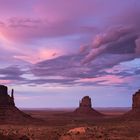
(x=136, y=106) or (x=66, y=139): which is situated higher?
(x=136, y=106)

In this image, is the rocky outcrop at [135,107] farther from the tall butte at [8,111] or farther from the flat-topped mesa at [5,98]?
the flat-topped mesa at [5,98]

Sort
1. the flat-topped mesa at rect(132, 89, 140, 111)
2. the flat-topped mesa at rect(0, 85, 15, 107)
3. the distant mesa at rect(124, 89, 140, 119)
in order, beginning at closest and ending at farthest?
the flat-topped mesa at rect(0, 85, 15, 107), the distant mesa at rect(124, 89, 140, 119), the flat-topped mesa at rect(132, 89, 140, 111)

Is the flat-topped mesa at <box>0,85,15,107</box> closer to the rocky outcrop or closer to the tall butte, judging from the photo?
the tall butte

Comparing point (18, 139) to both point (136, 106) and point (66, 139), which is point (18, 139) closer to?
point (66, 139)

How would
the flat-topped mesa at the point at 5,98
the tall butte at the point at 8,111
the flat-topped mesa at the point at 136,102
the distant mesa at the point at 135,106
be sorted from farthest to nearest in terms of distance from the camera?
the flat-topped mesa at the point at 136,102, the distant mesa at the point at 135,106, the flat-topped mesa at the point at 5,98, the tall butte at the point at 8,111

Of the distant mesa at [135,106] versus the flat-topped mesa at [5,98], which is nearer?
the flat-topped mesa at [5,98]

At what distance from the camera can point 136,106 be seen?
15450 centimetres

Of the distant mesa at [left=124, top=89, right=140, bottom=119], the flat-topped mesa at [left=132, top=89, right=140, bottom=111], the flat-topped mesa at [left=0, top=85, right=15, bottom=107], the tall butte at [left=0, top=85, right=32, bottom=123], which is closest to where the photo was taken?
the tall butte at [left=0, top=85, right=32, bottom=123]

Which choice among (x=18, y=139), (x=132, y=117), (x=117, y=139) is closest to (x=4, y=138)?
(x=18, y=139)

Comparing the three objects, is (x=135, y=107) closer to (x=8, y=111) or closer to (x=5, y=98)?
(x=8, y=111)

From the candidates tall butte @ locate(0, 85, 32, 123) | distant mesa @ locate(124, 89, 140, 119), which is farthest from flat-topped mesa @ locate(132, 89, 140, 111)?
tall butte @ locate(0, 85, 32, 123)

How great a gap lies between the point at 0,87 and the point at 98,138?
8287 centimetres

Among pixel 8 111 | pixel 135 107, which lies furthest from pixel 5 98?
pixel 135 107

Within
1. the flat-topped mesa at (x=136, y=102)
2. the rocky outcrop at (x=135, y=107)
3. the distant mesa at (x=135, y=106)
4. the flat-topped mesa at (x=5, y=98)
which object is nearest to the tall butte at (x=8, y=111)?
the flat-topped mesa at (x=5, y=98)
